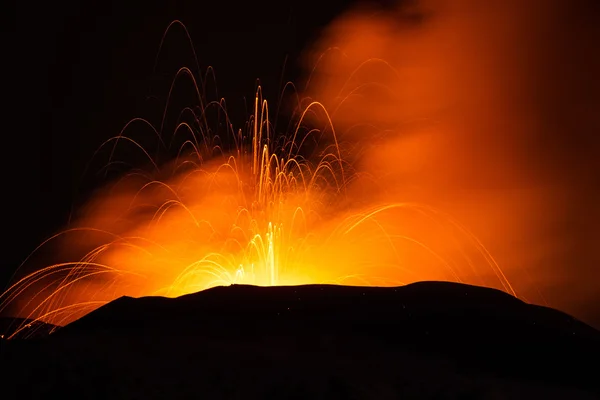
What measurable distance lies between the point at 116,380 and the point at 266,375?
2.90m

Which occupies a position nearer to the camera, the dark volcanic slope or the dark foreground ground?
the dark foreground ground

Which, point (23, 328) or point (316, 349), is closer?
point (316, 349)

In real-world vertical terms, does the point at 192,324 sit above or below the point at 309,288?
below

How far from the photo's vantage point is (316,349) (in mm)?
15703

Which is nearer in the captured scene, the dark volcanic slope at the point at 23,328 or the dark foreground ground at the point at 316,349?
the dark foreground ground at the point at 316,349

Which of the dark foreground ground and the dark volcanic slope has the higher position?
the dark volcanic slope

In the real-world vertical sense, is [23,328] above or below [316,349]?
above

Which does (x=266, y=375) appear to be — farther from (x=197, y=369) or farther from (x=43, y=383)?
(x=43, y=383)

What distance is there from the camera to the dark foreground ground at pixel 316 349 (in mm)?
13023

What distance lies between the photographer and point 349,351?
15859 millimetres

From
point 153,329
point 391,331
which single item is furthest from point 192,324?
point 391,331

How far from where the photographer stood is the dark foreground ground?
13.0m

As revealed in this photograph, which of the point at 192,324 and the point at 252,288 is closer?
the point at 192,324

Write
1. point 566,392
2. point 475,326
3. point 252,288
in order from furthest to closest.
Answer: point 252,288 < point 475,326 < point 566,392
